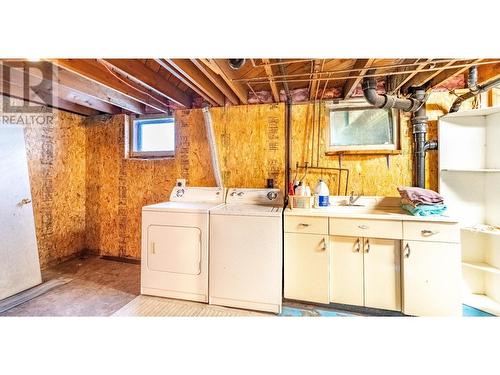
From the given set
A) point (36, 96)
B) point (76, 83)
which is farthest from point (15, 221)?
point (76, 83)

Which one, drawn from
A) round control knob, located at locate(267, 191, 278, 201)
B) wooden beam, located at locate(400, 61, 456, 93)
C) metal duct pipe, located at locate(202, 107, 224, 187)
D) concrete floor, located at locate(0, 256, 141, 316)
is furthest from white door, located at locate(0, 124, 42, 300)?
wooden beam, located at locate(400, 61, 456, 93)

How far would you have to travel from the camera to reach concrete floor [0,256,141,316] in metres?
2.06

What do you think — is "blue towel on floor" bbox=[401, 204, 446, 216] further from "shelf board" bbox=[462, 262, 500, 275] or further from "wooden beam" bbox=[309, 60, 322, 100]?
"wooden beam" bbox=[309, 60, 322, 100]

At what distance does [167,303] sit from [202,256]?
22.6 inches

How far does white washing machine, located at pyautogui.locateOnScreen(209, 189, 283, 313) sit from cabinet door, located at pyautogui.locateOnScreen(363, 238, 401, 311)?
782 millimetres

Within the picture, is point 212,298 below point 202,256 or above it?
below

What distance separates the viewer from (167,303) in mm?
2125

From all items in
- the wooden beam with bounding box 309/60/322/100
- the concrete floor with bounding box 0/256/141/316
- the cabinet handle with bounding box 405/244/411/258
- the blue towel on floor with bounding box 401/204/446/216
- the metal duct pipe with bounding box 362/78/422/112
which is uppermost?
the wooden beam with bounding box 309/60/322/100

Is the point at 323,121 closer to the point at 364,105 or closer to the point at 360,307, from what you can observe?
the point at 364,105

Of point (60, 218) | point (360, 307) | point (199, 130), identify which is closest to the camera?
point (360, 307)

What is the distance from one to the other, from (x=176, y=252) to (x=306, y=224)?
1.29m

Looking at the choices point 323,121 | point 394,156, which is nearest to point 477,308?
point 394,156

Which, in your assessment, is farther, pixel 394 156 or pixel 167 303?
pixel 394 156
